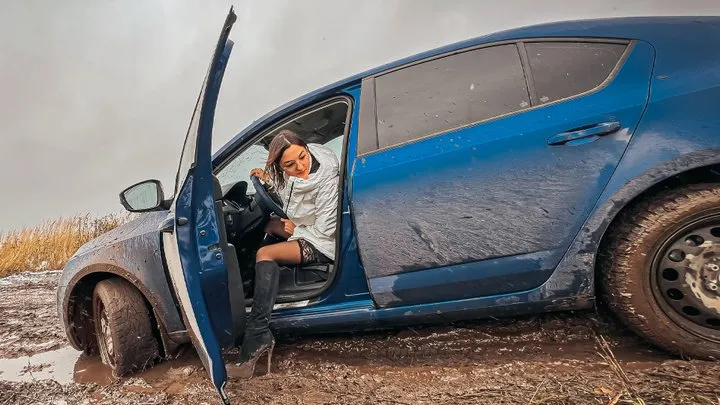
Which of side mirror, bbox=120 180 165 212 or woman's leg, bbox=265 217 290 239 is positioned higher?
side mirror, bbox=120 180 165 212

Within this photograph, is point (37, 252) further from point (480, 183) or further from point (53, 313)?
point (480, 183)

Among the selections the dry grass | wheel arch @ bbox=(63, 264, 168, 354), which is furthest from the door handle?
the dry grass

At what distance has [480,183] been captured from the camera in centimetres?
199

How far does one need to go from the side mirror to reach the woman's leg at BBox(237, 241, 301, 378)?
67 cm

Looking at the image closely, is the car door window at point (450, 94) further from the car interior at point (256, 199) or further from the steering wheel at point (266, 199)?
the steering wheel at point (266, 199)

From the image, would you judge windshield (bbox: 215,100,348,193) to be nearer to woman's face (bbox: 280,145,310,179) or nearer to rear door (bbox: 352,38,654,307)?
woman's face (bbox: 280,145,310,179)

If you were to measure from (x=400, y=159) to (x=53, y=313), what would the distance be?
4525mm

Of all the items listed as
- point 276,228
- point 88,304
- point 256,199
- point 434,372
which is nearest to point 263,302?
point 276,228

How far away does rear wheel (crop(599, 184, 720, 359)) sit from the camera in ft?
5.87

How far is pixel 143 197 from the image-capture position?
2.64 metres

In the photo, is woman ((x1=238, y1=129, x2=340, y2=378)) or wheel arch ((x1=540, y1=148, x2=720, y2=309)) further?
woman ((x1=238, y1=129, x2=340, y2=378))

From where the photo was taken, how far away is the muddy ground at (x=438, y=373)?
1.74 meters

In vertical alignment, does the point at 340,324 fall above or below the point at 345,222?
below

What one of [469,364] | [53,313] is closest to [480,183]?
[469,364]
